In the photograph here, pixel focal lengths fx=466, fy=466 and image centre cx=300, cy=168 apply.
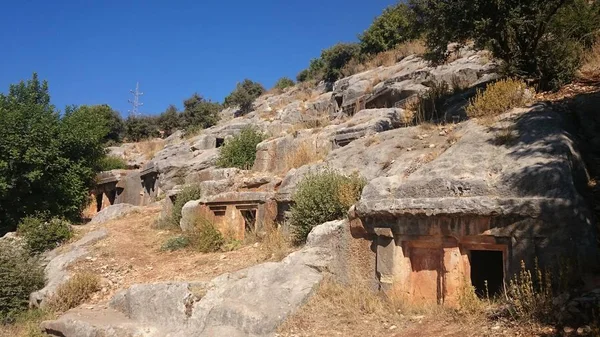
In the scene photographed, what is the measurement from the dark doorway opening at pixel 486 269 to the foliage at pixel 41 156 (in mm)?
13054

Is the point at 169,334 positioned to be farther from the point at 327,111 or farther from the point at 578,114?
the point at 327,111

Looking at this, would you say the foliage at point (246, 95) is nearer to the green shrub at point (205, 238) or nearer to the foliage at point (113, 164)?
the foliage at point (113, 164)

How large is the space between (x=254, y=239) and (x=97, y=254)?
3.70m

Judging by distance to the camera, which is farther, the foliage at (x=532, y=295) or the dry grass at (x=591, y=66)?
the dry grass at (x=591, y=66)

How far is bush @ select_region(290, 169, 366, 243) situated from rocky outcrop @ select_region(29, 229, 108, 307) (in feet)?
15.8

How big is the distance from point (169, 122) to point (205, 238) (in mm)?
27714

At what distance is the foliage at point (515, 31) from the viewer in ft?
30.1

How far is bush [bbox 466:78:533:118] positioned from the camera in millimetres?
7855

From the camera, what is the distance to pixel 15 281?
925 cm

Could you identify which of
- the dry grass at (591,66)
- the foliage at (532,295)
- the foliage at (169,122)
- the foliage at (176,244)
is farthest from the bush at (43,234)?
the foliage at (169,122)

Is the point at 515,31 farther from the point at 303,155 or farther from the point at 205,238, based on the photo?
the point at 205,238

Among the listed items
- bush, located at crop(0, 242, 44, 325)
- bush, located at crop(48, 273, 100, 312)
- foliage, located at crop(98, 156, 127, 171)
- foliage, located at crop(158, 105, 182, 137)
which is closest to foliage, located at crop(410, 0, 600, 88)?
bush, located at crop(48, 273, 100, 312)

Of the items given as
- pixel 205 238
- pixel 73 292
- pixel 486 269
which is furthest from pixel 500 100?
pixel 73 292

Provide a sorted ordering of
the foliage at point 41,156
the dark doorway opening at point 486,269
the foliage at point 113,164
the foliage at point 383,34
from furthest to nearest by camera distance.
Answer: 1. the foliage at point 383,34
2. the foliage at point 113,164
3. the foliage at point 41,156
4. the dark doorway opening at point 486,269
